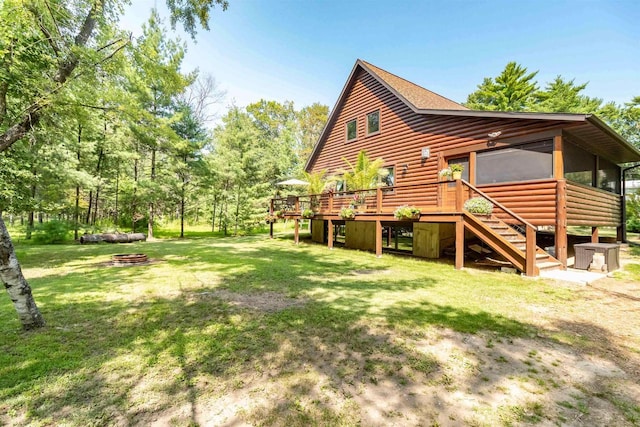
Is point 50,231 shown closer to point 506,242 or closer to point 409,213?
point 409,213

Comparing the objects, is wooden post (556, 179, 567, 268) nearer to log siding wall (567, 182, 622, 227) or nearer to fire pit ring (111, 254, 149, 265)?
log siding wall (567, 182, 622, 227)

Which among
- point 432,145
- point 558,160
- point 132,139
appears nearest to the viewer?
point 558,160

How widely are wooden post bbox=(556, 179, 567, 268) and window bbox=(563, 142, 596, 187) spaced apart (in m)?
1.07

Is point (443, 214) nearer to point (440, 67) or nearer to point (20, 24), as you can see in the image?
point (20, 24)

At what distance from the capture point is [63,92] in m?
6.48

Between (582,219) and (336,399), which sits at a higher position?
(582,219)

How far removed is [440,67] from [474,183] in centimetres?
1490

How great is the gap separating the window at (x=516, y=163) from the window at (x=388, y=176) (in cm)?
353

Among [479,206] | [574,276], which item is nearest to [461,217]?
[479,206]

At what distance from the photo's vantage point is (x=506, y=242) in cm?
703

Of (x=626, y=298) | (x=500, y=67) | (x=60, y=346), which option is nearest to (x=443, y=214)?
(x=626, y=298)

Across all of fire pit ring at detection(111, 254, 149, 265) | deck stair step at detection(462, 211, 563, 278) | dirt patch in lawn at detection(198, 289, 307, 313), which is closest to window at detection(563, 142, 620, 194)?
deck stair step at detection(462, 211, 563, 278)

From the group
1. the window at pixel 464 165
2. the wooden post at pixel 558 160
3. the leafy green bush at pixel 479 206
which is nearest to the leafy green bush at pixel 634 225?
the window at pixel 464 165

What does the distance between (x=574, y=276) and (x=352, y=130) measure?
35.7ft
